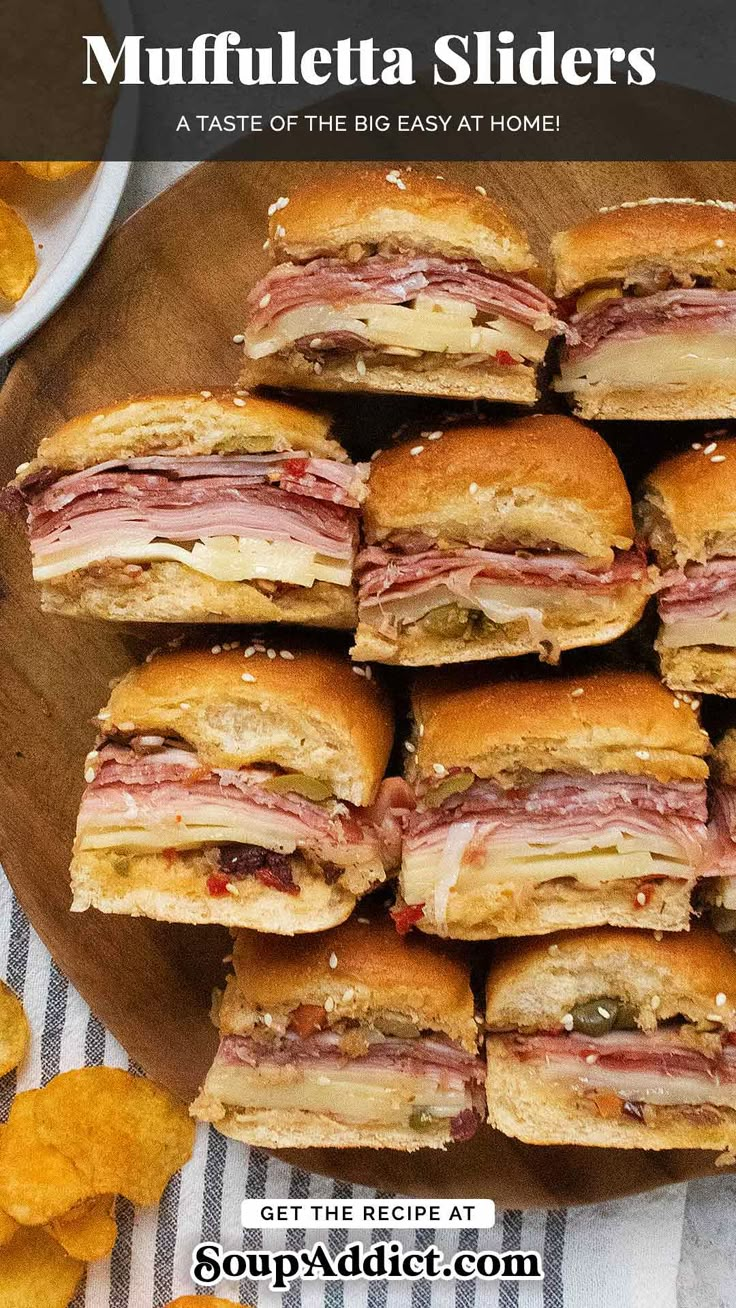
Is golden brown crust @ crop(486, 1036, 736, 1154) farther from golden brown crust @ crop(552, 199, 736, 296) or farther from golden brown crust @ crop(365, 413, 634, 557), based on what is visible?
golden brown crust @ crop(552, 199, 736, 296)

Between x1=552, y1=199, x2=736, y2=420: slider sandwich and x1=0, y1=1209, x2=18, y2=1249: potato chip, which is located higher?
x1=552, y1=199, x2=736, y2=420: slider sandwich

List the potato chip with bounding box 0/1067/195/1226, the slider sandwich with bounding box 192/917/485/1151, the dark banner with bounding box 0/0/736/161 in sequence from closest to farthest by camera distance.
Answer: the slider sandwich with bounding box 192/917/485/1151, the potato chip with bounding box 0/1067/195/1226, the dark banner with bounding box 0/0/736/161

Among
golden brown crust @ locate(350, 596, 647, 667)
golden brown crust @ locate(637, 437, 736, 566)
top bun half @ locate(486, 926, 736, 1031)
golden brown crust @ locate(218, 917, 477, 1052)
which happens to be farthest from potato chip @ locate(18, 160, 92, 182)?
top bun half @ locate(486, 926, 736, 1031)

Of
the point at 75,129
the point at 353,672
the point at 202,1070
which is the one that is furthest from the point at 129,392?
the point at 202,1070

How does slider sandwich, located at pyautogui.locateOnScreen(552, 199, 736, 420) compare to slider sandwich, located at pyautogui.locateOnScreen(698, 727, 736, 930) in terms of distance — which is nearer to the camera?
slider sandwich, located at pyautogui.locateOnScreen(552, 199, 736, 420)

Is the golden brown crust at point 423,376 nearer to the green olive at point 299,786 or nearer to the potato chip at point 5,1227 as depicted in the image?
the green olive at point 299,786

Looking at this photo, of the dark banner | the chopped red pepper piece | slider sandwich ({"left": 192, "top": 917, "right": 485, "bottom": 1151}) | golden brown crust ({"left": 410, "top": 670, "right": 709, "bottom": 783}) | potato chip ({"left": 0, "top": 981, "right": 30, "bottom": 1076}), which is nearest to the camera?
golden brown crust ({"left": 410, "top": 670, "right": 709, "bottom": 783})

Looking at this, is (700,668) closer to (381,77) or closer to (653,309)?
(653,309)

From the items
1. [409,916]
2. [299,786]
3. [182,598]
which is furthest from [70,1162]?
[182,598]
